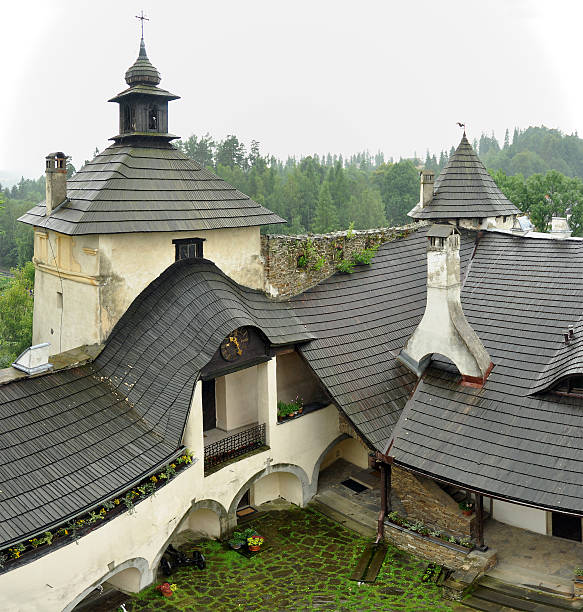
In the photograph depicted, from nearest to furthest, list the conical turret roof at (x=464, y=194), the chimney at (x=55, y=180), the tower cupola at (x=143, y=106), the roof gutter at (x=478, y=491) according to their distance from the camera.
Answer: the roof gutter at (x=478, y=491) < the chimney at (x=55, y=180) < the tower cupola at (x=143, y=106) < the conical turret roof at (x=464, y=194)

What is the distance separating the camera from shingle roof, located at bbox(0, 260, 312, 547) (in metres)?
10.0

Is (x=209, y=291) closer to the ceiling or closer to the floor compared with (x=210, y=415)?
closer to the ceiling

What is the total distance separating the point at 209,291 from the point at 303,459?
474 cm

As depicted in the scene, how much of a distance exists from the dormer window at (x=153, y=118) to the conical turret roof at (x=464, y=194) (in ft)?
27.4

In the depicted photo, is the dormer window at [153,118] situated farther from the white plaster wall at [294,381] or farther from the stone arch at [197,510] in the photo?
the stone arch at [197,510]

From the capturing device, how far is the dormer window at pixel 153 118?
53.7 feet

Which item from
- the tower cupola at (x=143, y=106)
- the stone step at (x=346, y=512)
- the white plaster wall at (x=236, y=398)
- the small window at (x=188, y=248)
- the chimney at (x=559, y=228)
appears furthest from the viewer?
the chimney at (x=559, y=228)

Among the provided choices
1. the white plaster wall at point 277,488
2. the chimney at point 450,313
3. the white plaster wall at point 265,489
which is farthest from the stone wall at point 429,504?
the white plaster wall at point 265,489

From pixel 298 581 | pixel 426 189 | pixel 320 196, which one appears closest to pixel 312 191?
pixel 320 196

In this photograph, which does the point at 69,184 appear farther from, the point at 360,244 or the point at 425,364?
the point at 425,364

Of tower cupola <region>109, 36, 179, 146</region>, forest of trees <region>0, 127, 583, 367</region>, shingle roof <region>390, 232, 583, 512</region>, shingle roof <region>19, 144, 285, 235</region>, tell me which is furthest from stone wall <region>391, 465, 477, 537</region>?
forest of trees <region>0, 127, 583, 367</region>

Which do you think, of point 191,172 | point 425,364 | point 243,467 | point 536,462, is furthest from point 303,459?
point 191,172

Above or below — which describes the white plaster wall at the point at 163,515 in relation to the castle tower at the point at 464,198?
below

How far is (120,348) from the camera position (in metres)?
13.7
